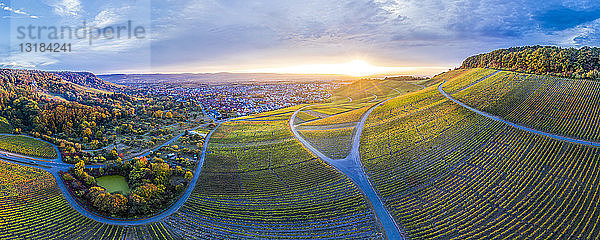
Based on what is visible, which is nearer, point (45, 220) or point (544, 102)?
point (45, 220)

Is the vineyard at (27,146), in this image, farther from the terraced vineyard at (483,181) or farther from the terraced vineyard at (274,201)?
the terraced vineyard at (483,181)

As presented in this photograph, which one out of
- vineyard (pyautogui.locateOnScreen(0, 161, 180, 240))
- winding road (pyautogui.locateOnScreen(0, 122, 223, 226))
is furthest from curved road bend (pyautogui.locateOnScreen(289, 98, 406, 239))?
vineyard (pyautogui.locateOnScreen(0, 161, 180, 240))

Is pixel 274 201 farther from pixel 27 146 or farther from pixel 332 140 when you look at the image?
→ pixel 27 146

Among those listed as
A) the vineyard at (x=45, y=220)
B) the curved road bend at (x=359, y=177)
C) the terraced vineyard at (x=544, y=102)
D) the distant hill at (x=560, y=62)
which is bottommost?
the vineyard at (x=45, y=220)

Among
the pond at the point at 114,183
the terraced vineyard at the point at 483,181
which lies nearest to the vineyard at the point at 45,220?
the pond at the point at 114,183

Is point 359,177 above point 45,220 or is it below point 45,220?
above

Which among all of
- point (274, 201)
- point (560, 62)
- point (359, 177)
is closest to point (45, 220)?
point (274, 201)
